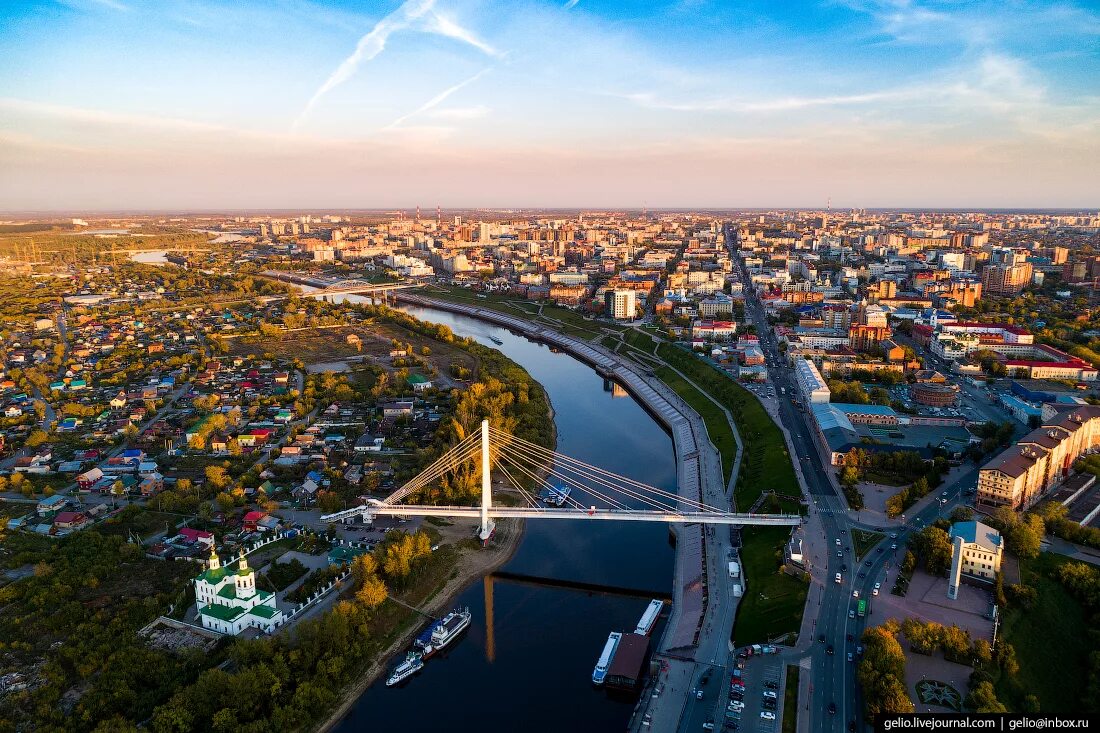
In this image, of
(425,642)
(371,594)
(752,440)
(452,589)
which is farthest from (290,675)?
(752,440)

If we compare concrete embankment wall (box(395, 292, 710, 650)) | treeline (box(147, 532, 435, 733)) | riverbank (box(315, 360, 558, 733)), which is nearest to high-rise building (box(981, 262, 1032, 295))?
concrete embankment wall (box(395, 292, 710, 650))

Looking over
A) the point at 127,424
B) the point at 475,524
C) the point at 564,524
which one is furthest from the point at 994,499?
the point at 127,424

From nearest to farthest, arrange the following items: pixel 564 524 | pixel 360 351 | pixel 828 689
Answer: pixel 828 689
pixel 564 524
pixel 360 351

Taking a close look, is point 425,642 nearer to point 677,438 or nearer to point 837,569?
point 837,569

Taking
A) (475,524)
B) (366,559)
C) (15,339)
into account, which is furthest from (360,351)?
(366,559)

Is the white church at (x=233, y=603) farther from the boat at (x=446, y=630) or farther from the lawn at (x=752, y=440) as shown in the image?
the lawn at (x=752, y=440)

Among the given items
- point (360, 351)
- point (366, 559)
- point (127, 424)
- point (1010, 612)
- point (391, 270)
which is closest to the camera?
point (1010, 612)

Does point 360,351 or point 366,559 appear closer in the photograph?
point 366,559

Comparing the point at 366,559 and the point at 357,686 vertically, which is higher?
the point at 366,559

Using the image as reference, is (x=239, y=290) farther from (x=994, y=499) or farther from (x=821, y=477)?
(x=994, y=499)
